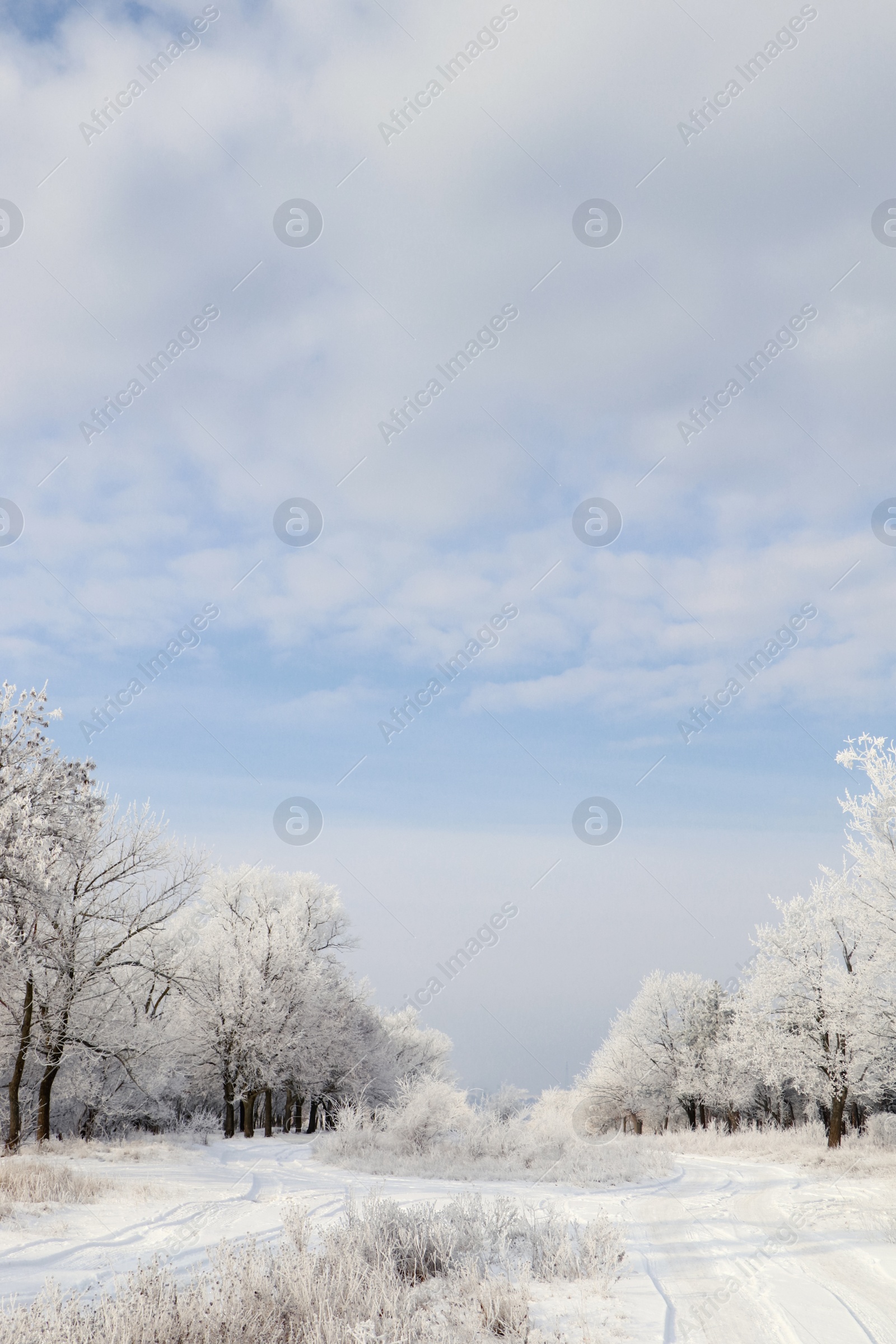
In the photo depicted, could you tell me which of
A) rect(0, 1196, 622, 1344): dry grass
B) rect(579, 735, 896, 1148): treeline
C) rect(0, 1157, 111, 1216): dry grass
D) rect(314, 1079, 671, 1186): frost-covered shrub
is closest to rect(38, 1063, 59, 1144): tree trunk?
rect(314, 1079, 671, 1186): frost-covered shrub

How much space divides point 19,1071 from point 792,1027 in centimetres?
2729

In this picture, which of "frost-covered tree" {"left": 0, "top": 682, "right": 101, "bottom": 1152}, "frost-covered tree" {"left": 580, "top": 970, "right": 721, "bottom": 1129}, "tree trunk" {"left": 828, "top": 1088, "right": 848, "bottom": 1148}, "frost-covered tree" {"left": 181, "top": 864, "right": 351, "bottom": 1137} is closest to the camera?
"frost-covered tree" {"left": 0, "top": 682, "right": 101, "bottom": 1152}

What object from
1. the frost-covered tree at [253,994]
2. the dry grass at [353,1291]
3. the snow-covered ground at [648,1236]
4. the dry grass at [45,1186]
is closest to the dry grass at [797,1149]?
the snow-covered ground at [648,1236]


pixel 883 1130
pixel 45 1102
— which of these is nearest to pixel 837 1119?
pixel 883 1130

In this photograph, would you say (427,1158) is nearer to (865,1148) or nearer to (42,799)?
(42,799)

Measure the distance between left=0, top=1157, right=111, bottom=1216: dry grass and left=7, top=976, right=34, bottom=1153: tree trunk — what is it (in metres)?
6.45

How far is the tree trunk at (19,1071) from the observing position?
18.9 meters

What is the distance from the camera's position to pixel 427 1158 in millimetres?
18969

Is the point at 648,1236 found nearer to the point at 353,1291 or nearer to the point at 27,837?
the point at 353,1291

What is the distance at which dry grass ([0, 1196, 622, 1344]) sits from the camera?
5457mm

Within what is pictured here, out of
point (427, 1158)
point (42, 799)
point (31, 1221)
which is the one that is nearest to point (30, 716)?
point (42, 799)

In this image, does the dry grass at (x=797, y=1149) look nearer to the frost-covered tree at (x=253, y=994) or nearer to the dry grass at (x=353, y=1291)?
the dry grass at (x=353, y=1291)

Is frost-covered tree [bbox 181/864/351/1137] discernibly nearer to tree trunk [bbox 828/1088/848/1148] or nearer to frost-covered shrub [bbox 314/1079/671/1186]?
frost-covered shrub [bbox 314/1079/671/1186]

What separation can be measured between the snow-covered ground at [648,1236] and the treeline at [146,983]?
5108 mm
